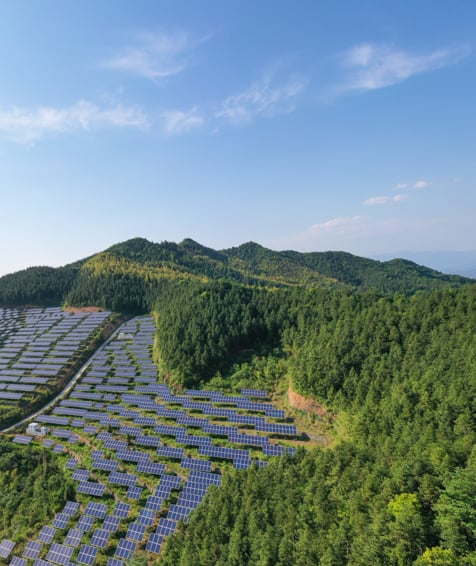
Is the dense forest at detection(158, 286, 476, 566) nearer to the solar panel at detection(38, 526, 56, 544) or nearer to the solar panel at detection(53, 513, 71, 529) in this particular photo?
the solar panel at detection(53, 513, 71, 529)

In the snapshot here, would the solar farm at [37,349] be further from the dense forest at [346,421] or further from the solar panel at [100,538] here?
the solar panel at [100,538]

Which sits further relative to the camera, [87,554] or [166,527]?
[166,527]

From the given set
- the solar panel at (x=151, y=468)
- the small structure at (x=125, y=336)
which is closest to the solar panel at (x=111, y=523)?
the solar panel at (x=151, y=468)

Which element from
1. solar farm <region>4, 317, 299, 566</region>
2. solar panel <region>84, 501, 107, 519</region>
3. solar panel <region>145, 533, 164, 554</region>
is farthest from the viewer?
solar panel <region>84, 501, 107, 519</region>

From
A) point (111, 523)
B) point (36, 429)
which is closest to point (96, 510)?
point (111, 523)

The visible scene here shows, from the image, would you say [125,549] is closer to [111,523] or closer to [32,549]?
[111,523]

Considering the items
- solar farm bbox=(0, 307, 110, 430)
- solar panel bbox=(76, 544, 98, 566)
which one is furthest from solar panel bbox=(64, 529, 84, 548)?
solar farm bbox=(0, 307, 110, 430)
